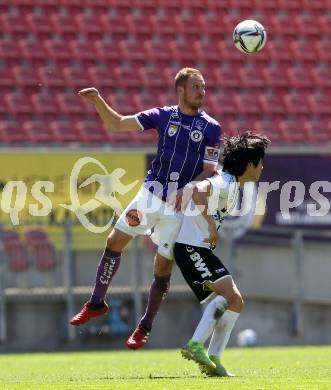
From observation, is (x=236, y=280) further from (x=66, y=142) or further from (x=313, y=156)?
(x=66, y=142)

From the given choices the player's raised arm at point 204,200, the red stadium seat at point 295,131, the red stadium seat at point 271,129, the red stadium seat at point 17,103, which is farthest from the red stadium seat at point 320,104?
the player's raised arm at point 204,200

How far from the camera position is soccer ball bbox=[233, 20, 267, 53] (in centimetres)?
1007

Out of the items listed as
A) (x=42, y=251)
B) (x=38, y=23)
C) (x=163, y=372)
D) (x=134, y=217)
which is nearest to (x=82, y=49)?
(x=38, y=23)

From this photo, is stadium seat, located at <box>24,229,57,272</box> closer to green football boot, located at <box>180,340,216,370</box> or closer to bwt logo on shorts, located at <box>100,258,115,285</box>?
bwt logo on shorts, located at <box>100,258,115,285</box>

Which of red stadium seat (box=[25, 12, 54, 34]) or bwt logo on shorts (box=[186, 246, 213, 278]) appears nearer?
bwt logo on shorts (box=[186, 246, 213, 278])

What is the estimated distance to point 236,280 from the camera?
16609mm

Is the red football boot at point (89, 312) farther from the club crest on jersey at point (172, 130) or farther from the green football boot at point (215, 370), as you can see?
the club crest on jersey at point (172, 130)

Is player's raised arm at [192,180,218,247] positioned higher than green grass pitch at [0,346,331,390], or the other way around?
player's raised arm at [192,180,218,247]

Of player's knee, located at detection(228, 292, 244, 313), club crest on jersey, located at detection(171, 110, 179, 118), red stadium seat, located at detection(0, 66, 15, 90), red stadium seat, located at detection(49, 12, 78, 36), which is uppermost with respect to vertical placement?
red stadium seat, located at detection(49, 12, 78, 36)

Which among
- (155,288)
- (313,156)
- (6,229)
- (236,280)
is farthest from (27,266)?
(155,288)

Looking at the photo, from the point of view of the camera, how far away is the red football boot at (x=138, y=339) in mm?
9469

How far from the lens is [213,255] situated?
886cm

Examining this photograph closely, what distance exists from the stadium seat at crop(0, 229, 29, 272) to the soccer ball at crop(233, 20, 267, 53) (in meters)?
6.48

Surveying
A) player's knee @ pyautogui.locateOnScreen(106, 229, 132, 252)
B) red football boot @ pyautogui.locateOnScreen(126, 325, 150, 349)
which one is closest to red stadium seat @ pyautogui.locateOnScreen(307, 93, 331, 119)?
player's knee @ pyautogui.locateOnScreen(106, 229, 132, 252)
